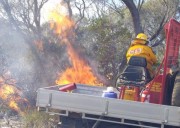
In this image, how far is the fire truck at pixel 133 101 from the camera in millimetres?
6438

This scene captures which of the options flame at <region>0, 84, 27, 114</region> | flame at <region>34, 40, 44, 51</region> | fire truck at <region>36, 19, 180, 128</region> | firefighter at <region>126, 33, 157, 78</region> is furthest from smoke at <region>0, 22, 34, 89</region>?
fire truck at <region>36, 19, 180, 128</region>

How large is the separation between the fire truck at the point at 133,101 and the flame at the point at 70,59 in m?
5.94

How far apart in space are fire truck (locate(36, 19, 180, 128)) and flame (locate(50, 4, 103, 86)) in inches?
234

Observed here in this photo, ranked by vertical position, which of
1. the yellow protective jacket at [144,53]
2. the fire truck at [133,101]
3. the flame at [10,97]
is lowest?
the flame at [10,97]

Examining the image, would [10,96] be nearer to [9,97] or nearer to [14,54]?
[9,97]

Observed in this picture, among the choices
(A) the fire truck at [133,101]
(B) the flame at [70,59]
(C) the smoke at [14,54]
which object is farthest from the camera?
(C) the smoke at [14,54]

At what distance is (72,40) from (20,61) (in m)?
2.28

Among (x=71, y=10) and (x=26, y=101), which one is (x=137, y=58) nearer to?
(x=26, y=101)

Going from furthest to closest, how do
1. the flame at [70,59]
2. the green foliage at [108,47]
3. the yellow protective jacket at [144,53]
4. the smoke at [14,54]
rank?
the green foliage at [108,47]
the smoke at [14,54]
the flame at [70,59]
the yellow protective jacket at [144,53]

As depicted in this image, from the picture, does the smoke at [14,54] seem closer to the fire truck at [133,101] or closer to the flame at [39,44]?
the flame at [39,44]

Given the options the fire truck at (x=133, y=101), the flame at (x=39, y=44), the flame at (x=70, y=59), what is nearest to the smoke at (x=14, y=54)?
the flame at (x=39, y=44)

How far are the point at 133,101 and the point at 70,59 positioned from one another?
28.4 ft

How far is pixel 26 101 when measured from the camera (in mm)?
13492

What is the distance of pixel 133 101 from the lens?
21.4ft
